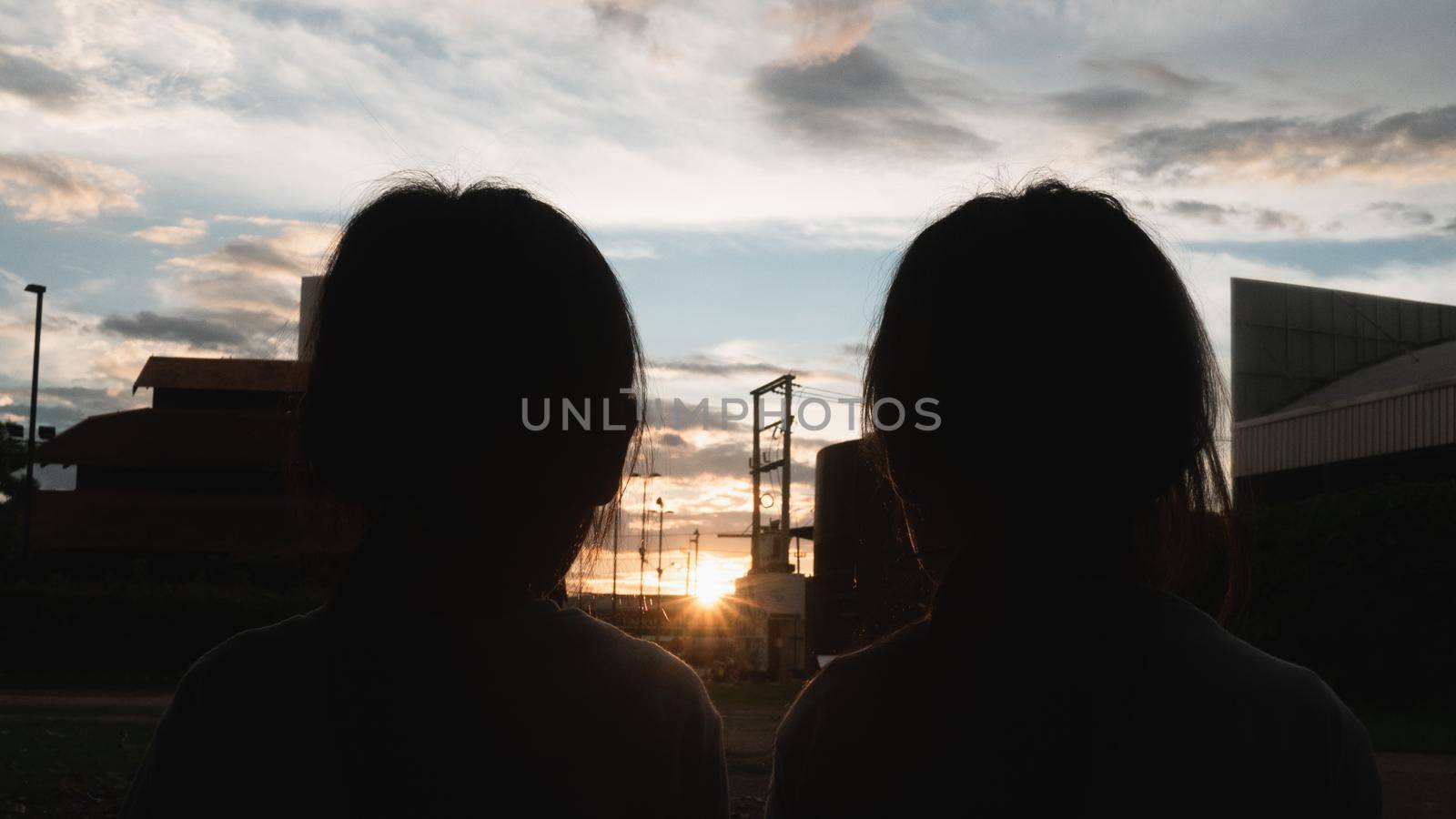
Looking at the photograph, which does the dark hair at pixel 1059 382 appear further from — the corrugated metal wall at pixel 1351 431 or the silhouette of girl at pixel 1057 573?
the corrugated metal wall at pixel 1351 431

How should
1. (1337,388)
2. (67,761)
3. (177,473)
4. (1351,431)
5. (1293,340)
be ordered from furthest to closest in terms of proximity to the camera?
(177,473) → (1293,340) → (1337,388) → (1351,431) → (67,761)

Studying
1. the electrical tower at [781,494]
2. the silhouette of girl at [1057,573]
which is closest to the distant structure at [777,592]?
the electrical tower at [781,494]

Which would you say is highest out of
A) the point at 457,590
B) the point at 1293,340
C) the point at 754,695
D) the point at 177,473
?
the point at 1293,340

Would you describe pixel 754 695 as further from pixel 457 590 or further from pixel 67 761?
pixel 457 590

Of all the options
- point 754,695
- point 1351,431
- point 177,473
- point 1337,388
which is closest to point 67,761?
point 754,695

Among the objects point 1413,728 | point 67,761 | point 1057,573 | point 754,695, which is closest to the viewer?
point 1057,573

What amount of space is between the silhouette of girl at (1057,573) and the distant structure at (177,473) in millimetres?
41757

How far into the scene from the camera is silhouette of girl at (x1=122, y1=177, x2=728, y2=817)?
1350mm

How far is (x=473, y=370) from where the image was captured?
4.80 ft

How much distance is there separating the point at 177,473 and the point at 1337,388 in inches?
1649

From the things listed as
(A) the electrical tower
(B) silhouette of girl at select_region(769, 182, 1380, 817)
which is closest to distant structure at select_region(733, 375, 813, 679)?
(A) the electrical tower

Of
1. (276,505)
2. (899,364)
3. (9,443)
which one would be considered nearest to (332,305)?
(899,364)

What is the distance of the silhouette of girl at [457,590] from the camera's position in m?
1.35

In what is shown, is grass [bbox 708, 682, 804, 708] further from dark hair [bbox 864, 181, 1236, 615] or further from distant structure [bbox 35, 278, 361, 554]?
distant structure [bbox 35, 278, 361, 554]
